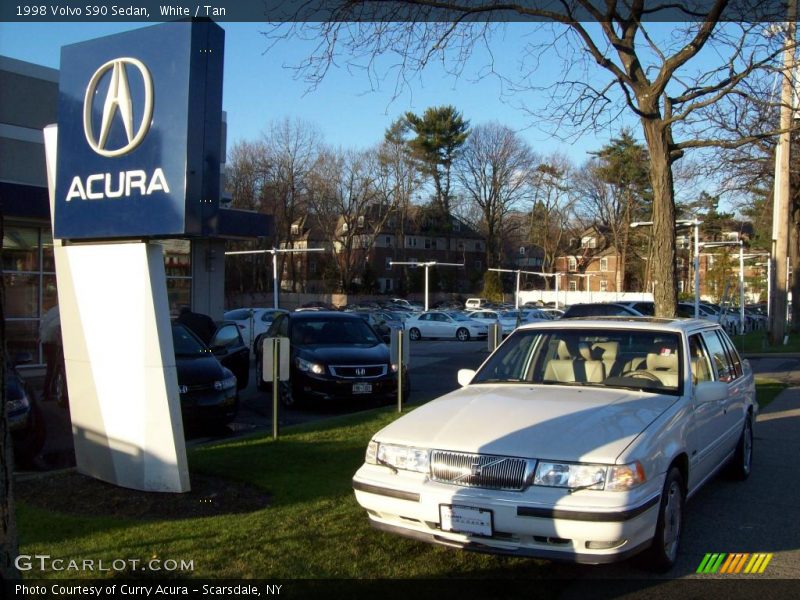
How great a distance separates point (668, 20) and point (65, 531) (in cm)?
1178

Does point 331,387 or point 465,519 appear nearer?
point 465,519

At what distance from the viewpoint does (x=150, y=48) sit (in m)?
6.25

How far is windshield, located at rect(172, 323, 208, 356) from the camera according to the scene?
10.8 metres

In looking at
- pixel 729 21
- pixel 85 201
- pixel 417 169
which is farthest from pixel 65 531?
pixel 417 169

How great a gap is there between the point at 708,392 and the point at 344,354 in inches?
305

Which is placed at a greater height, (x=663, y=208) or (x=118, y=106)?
(x=118, y=106)

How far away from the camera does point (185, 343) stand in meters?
11.0

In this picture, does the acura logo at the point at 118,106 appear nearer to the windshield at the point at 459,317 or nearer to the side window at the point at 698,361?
the side window at the point at 698,361

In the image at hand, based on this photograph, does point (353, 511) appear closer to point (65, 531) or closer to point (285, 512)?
point (285, 512)

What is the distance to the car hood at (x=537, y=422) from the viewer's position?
468cm

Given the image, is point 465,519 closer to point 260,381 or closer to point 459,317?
point 260,381

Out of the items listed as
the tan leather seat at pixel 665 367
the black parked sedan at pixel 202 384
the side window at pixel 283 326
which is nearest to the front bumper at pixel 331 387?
the side window at pixel 283 326

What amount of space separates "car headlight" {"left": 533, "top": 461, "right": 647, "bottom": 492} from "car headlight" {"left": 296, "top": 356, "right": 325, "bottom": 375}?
8144 mm

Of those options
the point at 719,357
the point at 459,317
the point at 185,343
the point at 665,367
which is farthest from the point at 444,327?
the point at 665,367
